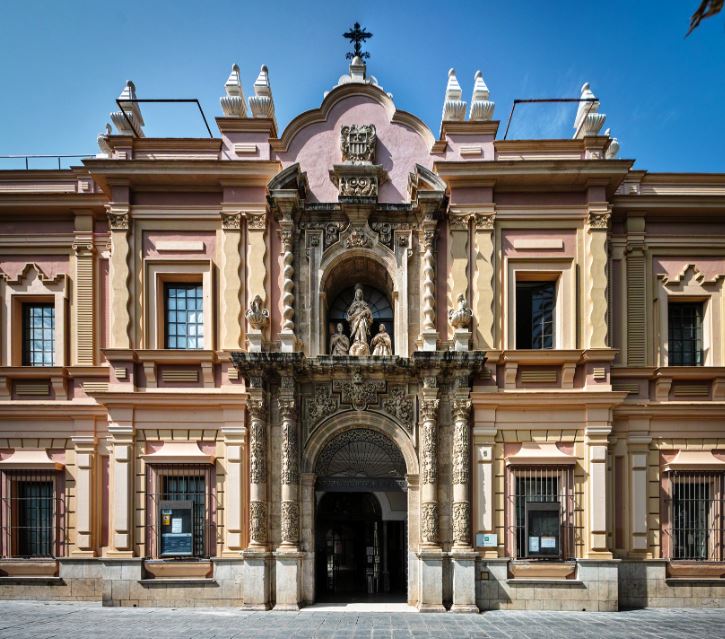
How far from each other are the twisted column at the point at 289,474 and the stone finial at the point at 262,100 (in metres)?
7.43

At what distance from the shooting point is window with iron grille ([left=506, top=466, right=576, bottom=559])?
1493cm

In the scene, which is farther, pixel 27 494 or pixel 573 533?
pixel 27 494

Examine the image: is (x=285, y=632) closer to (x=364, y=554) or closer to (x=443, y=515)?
(x=443, y=515)

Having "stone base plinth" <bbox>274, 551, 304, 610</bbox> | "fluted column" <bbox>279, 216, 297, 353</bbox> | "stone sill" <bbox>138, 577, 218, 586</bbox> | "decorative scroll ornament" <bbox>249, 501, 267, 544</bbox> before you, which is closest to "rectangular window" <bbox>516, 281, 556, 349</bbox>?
"fluted column" <bbox>279, 216, 297, 353</bbox>

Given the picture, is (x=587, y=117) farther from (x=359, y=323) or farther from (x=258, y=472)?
(x=258, y=472)

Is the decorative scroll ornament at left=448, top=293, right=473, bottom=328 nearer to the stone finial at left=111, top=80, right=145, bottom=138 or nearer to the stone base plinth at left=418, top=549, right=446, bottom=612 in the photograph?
the stone base plinth at left=418, top=549, right=446, bottom=612

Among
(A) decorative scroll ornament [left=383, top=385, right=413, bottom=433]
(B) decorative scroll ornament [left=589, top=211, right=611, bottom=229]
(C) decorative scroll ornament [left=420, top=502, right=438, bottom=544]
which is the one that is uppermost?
(B) decorative scroll ornament [left=589, top=211, right=611, bottom=229]

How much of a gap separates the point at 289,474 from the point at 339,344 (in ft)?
11.3

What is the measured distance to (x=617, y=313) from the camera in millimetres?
16188

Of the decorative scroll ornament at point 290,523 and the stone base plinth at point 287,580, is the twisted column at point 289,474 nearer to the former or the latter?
the decorative scroll ornament at point 290,523

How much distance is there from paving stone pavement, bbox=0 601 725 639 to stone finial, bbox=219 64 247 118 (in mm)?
12221

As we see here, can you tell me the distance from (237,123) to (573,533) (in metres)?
13.4

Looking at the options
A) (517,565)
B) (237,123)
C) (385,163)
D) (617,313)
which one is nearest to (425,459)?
(517,565)

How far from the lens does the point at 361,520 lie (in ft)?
61.6
